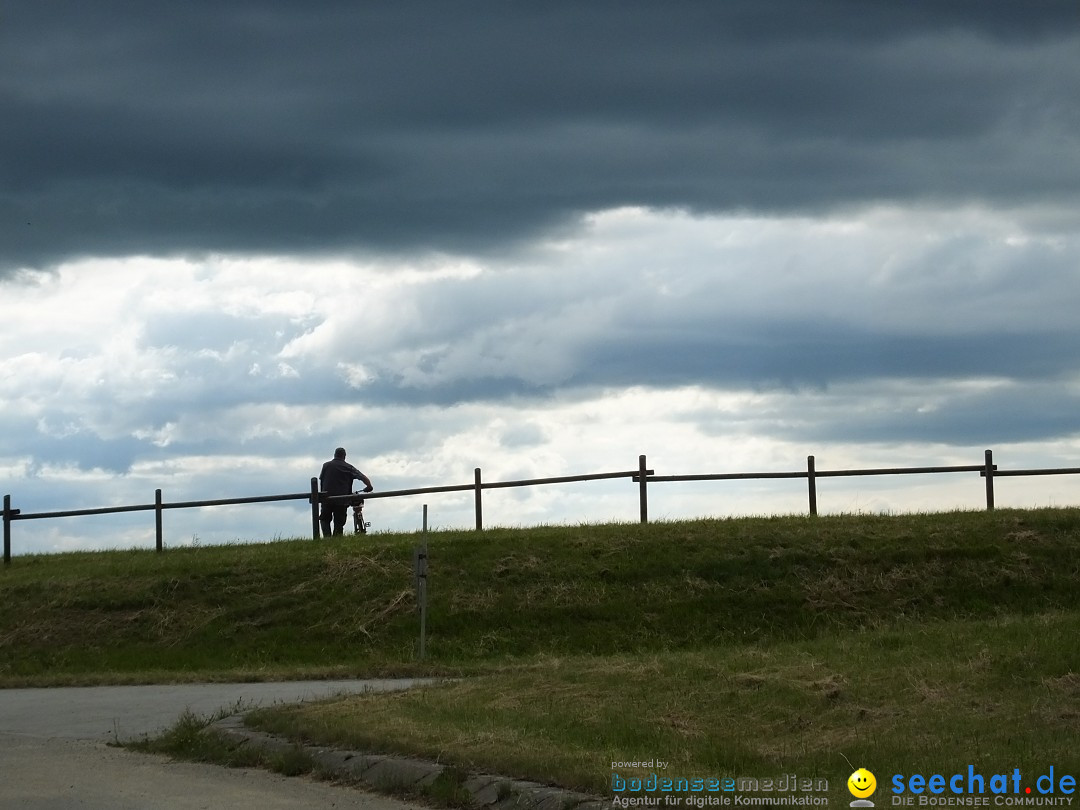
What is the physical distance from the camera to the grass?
11.6 meters

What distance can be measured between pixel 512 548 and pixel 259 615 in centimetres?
516

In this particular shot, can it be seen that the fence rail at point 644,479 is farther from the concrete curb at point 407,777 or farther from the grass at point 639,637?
the concrete curb at point 407,777

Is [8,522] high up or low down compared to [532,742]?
up

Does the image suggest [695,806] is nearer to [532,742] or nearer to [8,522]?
[532,742]

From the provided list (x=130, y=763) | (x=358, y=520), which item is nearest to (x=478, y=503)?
(x=358, y=520)

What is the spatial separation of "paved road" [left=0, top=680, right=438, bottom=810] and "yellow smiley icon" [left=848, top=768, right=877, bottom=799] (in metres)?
3.35

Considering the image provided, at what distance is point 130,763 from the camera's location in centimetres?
1266

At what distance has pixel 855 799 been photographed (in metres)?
9.30

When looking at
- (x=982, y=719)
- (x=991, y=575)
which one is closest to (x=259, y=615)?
(x=991, y=575)

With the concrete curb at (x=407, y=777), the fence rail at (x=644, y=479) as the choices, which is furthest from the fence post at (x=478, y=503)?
the concrete curb at (x=407, y=777)

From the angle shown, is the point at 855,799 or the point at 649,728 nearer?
the point at 855,799

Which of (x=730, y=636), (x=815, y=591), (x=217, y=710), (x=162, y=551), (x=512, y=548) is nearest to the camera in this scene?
(x=217, y=710)

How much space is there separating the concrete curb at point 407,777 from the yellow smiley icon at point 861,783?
1796 millimetres

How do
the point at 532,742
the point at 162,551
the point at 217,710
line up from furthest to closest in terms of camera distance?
1. the point at 162,551
2. the point at 217,710
3. the point at 532,742
